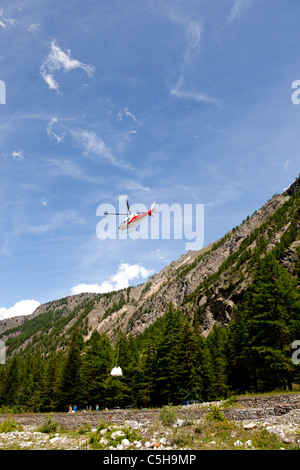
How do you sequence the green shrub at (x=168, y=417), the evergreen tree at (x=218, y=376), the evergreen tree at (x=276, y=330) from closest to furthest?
the green shrub at (x=168, y=417) → the evergreen tree at (x=276, y=330) → the evergreen tree at (x=218, y=376)

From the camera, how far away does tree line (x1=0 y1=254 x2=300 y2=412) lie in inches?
1082

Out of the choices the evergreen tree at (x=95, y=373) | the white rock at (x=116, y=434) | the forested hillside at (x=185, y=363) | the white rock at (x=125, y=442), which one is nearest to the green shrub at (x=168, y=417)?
the white rock at (x=116, y=434)

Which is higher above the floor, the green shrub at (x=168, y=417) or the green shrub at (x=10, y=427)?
the green shrub at (x=168, y=417)

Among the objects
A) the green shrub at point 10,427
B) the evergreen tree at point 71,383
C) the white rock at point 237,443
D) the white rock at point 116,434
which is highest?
the white rock at point 237,443

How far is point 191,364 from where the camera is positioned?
111ft

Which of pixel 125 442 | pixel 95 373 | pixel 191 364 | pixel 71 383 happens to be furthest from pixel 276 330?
pixel 71 383

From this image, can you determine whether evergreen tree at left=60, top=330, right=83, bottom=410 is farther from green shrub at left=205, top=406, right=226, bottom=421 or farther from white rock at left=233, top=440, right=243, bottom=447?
white rock at left=233, top=440, right=243, bottom=447

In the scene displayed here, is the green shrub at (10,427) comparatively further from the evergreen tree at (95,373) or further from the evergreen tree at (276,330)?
the evergreen tree at (276,330)

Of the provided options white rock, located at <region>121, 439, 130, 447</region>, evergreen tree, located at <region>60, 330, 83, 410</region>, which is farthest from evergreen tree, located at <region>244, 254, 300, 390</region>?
evergreen tree, located at <region>60, 330, 83, 410</region>

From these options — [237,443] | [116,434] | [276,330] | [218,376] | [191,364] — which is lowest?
[218,376]

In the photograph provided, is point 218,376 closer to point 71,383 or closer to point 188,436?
point 71,383

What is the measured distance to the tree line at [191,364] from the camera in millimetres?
27484

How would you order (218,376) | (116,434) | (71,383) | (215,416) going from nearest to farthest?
(116,434) → (215,416) → (218,376) → (71,383)
